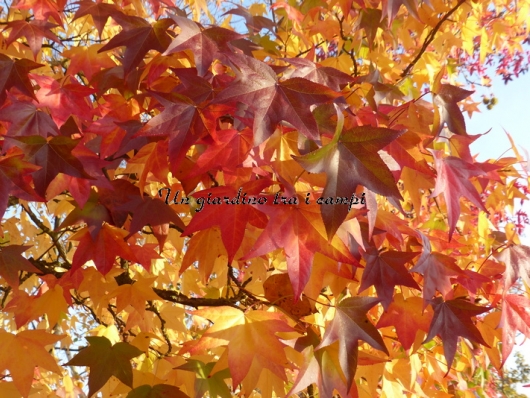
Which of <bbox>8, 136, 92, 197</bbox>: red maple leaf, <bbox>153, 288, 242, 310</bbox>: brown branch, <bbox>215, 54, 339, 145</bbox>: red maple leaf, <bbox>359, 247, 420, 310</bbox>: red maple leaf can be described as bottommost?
<bbox>153, 288, 242, 310</bbox>: brown branch

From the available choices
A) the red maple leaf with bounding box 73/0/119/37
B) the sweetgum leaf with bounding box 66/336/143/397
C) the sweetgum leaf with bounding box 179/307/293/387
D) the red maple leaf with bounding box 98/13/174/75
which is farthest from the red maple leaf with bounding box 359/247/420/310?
the red maple leaf with bounding box 73/0/119/37

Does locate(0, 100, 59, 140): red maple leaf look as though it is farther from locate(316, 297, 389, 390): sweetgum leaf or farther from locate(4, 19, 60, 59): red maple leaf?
locate(316, 297, 389, 390): sweetgum leaf

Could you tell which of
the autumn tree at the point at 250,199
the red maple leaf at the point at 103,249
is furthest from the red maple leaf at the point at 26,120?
the red maple leaf at the point at 103,249

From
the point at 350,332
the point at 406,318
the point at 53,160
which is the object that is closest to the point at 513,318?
the point at 406,318

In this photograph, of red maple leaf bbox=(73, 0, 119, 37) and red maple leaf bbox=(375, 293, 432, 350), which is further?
red maple leaf bbox=(73, 0, 119, 37)

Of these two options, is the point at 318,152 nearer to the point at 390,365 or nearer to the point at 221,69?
the point at 221,69

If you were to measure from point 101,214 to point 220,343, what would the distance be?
16.4 inches

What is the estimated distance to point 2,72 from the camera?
1.06m

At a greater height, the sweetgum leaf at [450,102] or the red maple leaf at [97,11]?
the red maple leaf at [97,11]

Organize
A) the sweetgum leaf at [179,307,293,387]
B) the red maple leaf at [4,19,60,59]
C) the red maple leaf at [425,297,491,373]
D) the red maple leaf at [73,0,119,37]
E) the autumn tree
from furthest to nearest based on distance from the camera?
the red maple leaf at [4,19,60,59] < the red maple leaf at [73,0,119,37] < the red maple leaf at [425,297,491,373] < the sweetgum leaf at [179,307,293,387] < the autumn tree

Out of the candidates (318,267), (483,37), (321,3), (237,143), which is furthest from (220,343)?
(483,37)

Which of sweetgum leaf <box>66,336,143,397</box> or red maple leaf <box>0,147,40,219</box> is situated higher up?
red maple leaf <box>0,147,40,219</box>

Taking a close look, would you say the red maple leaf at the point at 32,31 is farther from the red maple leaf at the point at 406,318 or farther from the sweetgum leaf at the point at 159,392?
A: the red maple leaf at the point at 406,318

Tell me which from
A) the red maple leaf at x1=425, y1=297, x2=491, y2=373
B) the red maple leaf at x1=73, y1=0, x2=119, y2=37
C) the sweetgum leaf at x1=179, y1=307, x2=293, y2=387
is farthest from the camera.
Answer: the red maple leaf at x1=73, y1=0, x2=119, y2=37
